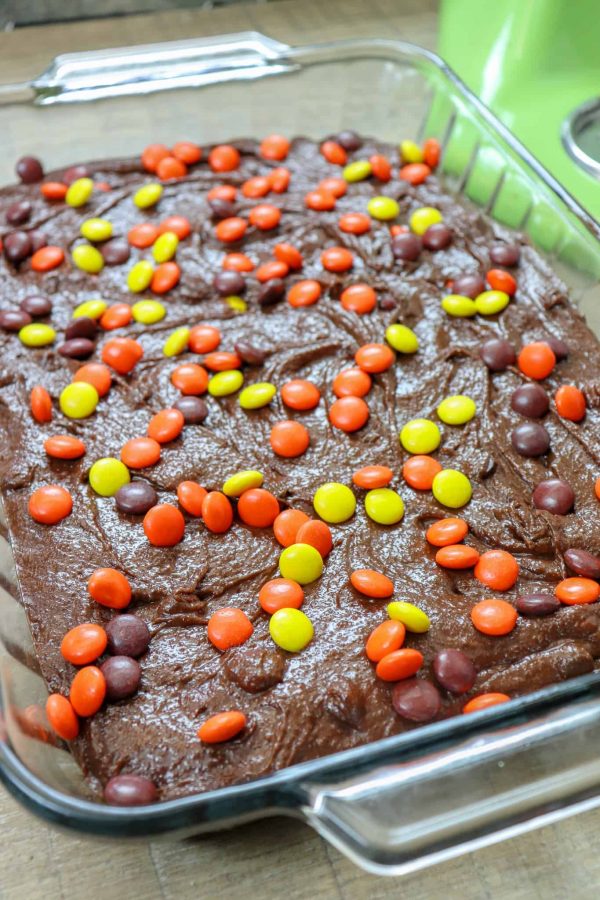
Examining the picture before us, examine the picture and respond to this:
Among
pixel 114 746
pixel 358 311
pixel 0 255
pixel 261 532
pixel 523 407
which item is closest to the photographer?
pixel 114 746

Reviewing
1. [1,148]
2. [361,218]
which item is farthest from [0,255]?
[361,218]

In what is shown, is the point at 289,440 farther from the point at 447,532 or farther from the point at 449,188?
the point at 449,188

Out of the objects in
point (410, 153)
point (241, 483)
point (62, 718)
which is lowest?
point (62, 718)

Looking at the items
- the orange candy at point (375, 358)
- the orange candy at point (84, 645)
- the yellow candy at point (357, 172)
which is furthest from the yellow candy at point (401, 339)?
the orange candy at point (84, 645)

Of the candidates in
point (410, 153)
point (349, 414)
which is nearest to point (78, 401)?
point (349, 414)

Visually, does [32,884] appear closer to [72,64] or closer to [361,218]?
[361,218]

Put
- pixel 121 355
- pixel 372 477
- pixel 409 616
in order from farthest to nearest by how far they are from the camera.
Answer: pixel 121 355
pixel 372 477
pixel 409 616

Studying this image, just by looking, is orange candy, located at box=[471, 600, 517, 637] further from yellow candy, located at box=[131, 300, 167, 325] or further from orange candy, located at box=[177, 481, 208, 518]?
yellow candy, located at box=[131, 300, 167, 325]
